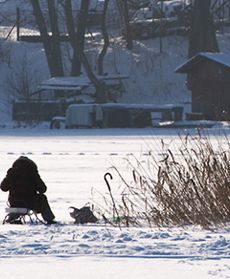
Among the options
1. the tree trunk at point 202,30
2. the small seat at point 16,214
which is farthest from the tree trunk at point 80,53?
the small seat at point 16,214

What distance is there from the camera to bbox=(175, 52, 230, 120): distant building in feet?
167

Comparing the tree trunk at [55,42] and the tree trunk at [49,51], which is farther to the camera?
the tree trunk at [55,42]

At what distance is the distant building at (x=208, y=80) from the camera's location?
167 ft

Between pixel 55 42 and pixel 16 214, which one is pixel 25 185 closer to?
pixel 16 214

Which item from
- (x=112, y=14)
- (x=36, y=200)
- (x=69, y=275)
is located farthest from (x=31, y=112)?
(x=69, y=275)

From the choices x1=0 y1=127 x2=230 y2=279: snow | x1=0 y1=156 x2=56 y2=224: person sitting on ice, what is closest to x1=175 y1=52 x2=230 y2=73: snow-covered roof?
x1=0 y1=127 x2=230 y2=279: snow

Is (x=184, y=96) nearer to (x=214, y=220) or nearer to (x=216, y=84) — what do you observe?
(x=216, y=84)

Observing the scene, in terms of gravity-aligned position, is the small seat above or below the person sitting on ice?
below

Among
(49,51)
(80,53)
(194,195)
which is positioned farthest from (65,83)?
(194,195)

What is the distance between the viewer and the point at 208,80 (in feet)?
170

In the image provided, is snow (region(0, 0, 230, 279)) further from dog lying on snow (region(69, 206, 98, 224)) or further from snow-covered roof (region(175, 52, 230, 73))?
snow-covered roof (region(175, 52, 230, 73))

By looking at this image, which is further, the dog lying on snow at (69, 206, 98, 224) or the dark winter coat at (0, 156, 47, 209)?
the dark winter coat at (0, 156, 47, 209)

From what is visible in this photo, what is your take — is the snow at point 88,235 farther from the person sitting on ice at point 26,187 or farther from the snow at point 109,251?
the person sitting on ice at point 26,187

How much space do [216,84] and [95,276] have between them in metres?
44.3
